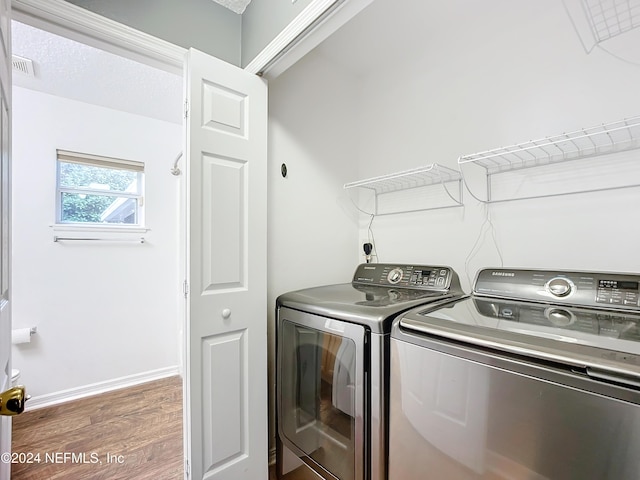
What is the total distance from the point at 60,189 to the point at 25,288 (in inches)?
33.7

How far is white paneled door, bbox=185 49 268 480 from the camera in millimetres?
1336

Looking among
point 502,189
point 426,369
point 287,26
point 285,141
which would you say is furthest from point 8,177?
point 502,189

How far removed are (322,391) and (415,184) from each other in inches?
52.0

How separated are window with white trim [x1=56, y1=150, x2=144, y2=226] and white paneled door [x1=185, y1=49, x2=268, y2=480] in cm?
192

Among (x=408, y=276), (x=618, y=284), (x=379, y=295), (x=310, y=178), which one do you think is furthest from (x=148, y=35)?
(x=618, y=284)

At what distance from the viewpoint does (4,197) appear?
823 mm

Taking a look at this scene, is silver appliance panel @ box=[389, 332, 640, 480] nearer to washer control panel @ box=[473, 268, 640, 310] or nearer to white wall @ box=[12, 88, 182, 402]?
washer control panel @ box=[473, 268, 640, 310]

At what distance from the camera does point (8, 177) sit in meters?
0.87

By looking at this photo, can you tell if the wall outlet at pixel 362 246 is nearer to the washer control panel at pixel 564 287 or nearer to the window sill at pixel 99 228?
the washer control panel at pixel 564 287

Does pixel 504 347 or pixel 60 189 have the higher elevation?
pixel 60 189

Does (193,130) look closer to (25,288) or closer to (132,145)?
(132,145)

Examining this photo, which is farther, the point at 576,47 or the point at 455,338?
the point at 576,47

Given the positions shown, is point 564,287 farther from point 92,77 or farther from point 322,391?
point 92,77

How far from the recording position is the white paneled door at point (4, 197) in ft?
2.52
